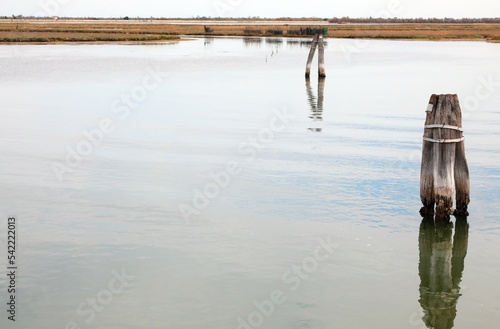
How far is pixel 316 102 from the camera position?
87.2 ft

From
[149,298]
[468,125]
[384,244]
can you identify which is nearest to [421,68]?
[468,125]

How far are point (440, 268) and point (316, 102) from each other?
55.5ft

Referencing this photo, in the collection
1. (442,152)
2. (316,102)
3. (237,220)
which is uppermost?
(442,152)

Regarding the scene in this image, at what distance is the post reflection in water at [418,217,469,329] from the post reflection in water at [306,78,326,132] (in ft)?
30.0

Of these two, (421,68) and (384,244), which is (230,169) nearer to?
(384,244)

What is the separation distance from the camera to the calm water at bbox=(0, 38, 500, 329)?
845cm

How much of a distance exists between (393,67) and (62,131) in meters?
27.6

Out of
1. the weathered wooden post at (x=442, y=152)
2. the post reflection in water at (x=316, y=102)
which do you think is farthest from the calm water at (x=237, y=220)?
the weathered wooden post at (x=442, y=152)

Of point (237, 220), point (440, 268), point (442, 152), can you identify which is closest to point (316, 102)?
point (237, 220)

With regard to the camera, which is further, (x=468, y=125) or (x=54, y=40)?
(x=54, y=40)

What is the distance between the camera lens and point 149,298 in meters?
8.52

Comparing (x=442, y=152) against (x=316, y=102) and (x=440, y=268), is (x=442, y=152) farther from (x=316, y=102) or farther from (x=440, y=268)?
(x=316, y=102)

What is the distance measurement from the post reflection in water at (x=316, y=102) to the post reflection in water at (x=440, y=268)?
9149 millimetres

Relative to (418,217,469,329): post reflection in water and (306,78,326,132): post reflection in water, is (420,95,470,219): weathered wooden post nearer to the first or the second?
(418,217,469,329): post reflection in water
